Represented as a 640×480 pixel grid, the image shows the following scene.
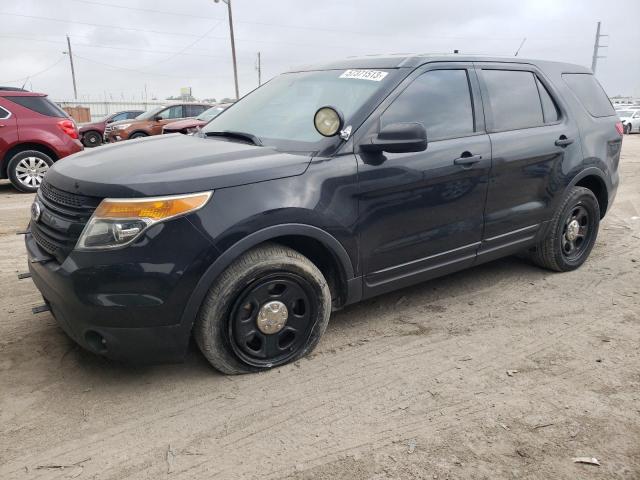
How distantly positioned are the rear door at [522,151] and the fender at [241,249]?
140 cm

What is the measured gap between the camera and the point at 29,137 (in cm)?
837

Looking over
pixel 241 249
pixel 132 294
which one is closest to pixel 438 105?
pixel 241 249

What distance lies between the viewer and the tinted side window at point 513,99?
12.7 feet

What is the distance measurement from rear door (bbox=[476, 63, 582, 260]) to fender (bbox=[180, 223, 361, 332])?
1400 mm

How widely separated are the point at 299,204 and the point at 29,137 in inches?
283

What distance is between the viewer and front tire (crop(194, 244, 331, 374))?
274 centimetres

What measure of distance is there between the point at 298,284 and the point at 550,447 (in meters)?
1.45

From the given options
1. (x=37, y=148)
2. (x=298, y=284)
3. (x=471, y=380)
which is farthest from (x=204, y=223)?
(x=37, y=148)

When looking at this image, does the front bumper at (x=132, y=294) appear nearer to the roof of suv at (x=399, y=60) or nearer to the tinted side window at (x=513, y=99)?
the roof of suv at (x=399, y=60)

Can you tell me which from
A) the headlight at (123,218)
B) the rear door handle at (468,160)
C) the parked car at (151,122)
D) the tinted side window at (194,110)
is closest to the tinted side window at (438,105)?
the rear door handle at (468,160)

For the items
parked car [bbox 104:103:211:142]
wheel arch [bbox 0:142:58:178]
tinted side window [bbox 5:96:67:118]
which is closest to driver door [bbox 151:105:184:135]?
parked car [bbox 104:103:211:142]

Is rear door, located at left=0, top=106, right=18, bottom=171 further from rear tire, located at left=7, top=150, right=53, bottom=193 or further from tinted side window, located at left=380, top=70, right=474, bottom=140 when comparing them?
tinted side window, located at left=380, top=70, right=474, bottom=140

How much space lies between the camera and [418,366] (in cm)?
309

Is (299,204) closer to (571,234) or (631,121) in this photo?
(571,234)
